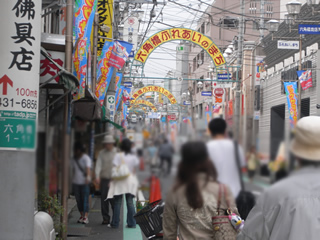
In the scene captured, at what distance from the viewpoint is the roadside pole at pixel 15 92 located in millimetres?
5844

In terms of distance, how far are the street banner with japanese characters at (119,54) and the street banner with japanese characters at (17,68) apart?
7280mm

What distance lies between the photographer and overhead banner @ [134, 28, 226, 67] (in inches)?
784

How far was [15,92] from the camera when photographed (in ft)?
19.7

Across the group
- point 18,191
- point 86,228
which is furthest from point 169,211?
point 86,228

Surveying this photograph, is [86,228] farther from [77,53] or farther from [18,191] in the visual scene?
[18,191]

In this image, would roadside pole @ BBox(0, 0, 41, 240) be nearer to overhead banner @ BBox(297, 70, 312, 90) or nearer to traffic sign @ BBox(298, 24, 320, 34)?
traffic sign @ BBox(298, 24, 320, 34)

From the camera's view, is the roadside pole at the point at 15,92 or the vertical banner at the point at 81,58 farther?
the vertical banner at the point at 81,58

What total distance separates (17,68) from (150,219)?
238cm

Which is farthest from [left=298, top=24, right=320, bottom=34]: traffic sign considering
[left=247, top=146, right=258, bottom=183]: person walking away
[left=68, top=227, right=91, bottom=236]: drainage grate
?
[left=247, top=146, right=258, bottom=183]: person walking away

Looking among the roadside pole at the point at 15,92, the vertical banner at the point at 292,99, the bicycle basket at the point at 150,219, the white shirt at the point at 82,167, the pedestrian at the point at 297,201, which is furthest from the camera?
the vertical banner at the point at 292,99

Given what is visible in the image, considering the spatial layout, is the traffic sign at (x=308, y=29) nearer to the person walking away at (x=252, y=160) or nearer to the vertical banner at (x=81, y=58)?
the vertical banner at (x=81, y=58)

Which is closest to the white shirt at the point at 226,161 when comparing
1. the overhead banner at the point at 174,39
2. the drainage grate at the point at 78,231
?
the drainage grate at the point at 78,231

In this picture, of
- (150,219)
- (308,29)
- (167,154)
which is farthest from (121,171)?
(308,29)

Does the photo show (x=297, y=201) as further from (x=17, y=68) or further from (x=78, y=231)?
(x=78, y=231)
